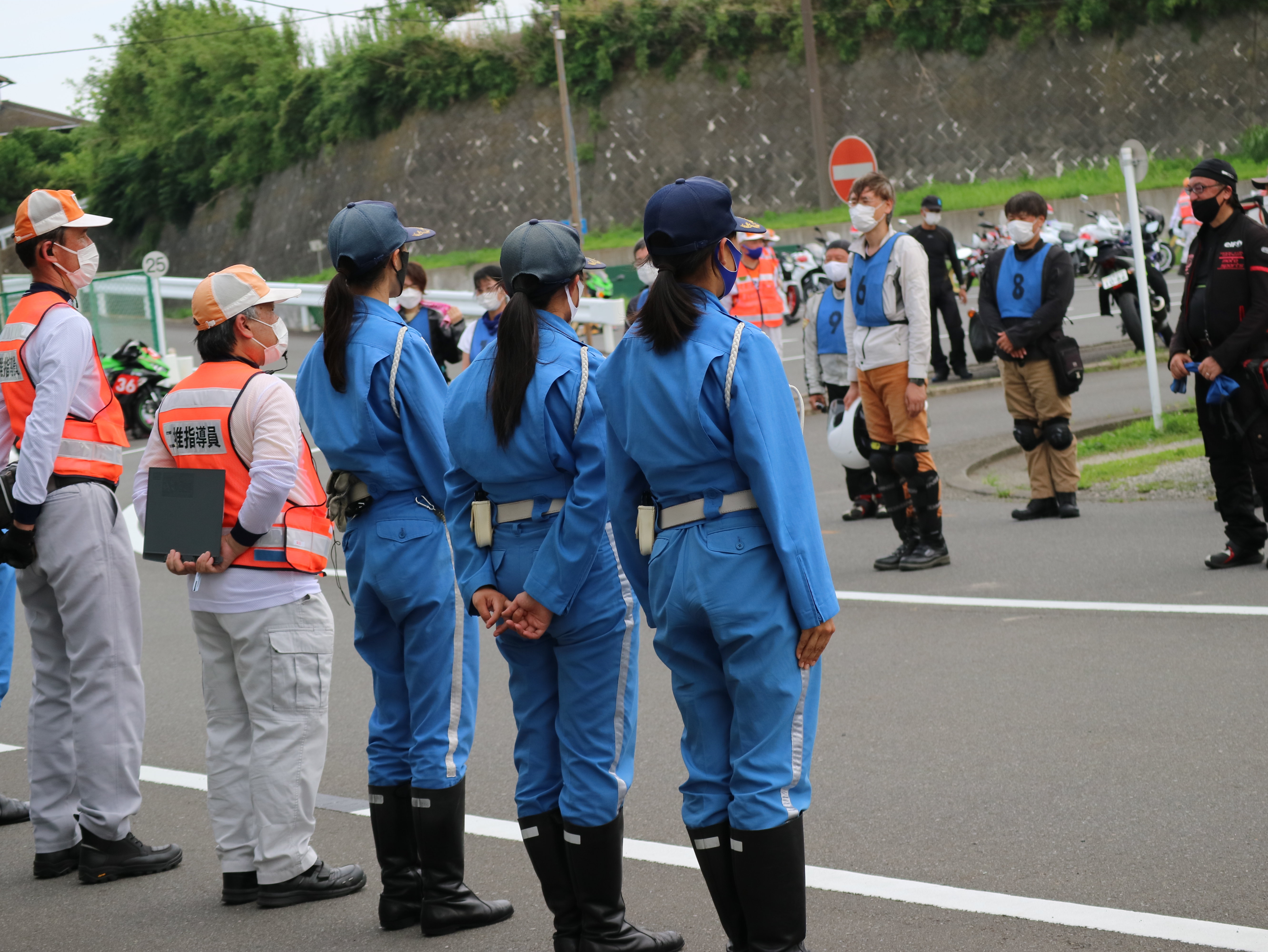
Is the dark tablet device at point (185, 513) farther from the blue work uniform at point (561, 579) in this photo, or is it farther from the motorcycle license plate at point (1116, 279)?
the motorcycle license plate at point (1116, 279)

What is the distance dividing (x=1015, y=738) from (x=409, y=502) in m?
2.83

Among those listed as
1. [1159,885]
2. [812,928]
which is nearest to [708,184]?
[812,928]

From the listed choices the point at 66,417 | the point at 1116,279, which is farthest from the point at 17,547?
the point at 1116,279

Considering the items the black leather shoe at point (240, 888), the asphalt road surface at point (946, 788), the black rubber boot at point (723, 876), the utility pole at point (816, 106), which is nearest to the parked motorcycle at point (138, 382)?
the asphalt road surface at point (946, 788)

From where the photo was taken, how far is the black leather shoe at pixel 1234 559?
341 inches

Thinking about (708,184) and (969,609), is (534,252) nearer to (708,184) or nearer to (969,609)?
(708,184)

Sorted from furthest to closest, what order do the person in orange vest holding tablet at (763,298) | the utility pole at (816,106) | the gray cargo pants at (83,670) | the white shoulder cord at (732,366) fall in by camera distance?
1. the utility pole at (816,106)
2. the person in orange vest holding tablet at (763,298)
3. the gray cargo pants at (83,670)
4. the white shoulder cord at (732,366)

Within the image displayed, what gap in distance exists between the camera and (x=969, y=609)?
845 centimetres

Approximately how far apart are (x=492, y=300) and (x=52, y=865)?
6.73 m

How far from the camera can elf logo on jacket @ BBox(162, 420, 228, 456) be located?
4793mm

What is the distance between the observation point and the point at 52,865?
536 cm

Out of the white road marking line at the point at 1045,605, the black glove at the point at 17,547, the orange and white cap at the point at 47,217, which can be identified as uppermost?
the orange and white cap at the point at 47,217

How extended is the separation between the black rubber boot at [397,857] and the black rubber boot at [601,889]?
0.69 meters

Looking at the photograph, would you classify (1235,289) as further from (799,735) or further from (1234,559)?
(799,735)
